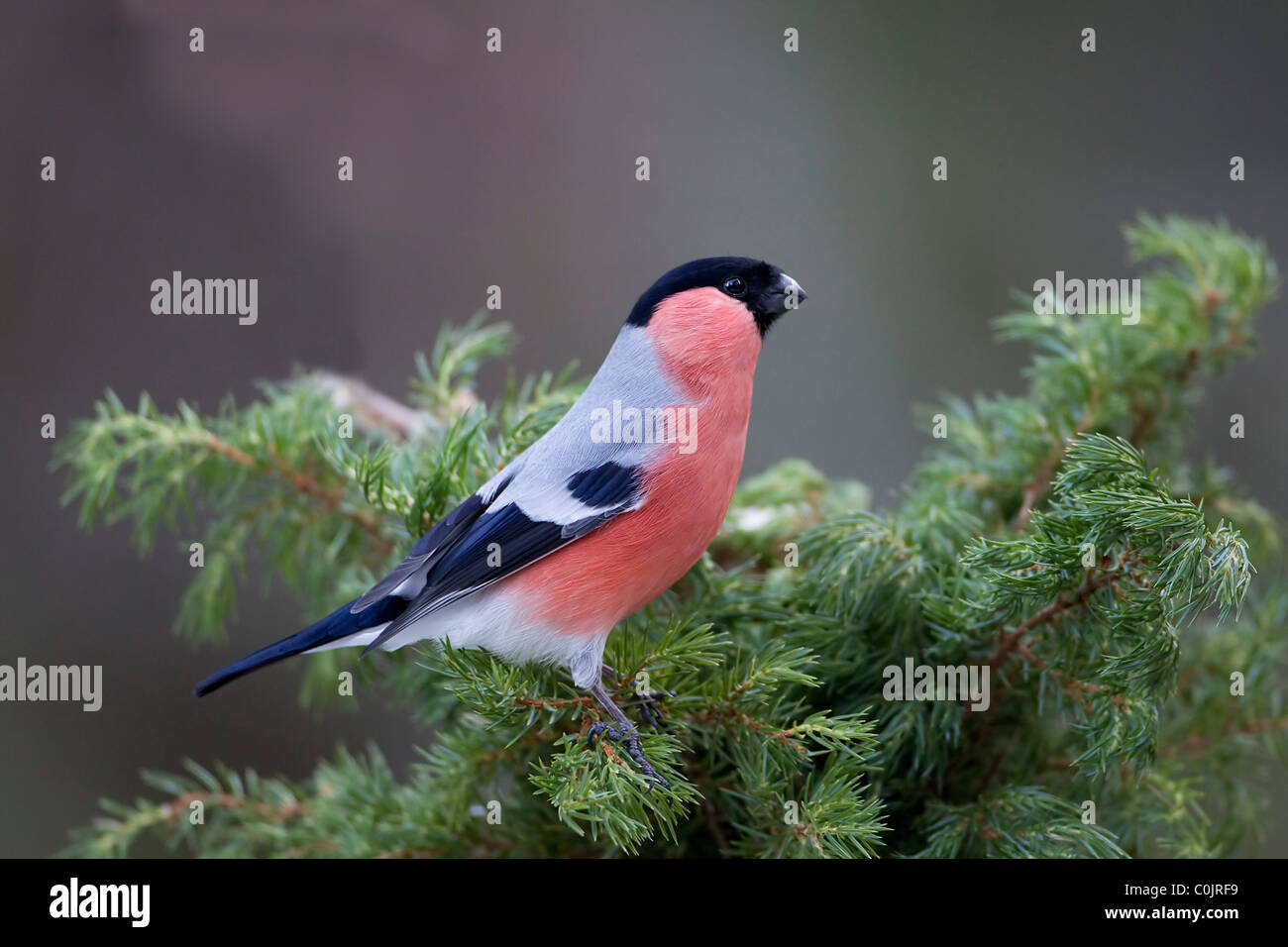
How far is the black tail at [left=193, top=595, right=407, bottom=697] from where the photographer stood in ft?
2.74

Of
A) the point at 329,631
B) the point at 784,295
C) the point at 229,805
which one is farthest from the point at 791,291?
the point at 229,805

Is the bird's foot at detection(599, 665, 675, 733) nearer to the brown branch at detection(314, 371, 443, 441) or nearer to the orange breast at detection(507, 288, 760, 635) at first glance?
the orange breast at detection(507, 288, 760, 635)

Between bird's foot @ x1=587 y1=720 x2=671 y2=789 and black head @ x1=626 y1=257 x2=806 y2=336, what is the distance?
351 mm

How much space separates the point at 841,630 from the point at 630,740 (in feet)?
0.68

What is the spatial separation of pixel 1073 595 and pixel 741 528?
1.40 ft

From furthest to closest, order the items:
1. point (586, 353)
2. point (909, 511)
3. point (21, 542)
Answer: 1. point (586, 353)
2. point (21, 542)
3. point (909, 511)

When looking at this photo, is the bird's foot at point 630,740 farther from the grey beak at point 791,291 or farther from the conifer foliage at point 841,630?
the grey beak at point 791,291

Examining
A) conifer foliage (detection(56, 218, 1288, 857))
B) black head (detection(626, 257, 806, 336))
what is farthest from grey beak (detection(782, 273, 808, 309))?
conifer foliage (detection(56, 218, 1288, 857))

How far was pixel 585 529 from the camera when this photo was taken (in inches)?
33.0

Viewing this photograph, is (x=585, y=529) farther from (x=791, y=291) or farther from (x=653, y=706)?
(x=791, y=291)

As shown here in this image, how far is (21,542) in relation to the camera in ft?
5.57

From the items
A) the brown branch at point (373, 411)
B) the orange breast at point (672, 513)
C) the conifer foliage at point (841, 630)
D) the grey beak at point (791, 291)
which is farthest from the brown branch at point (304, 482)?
the grey beak at point (791, 291)
